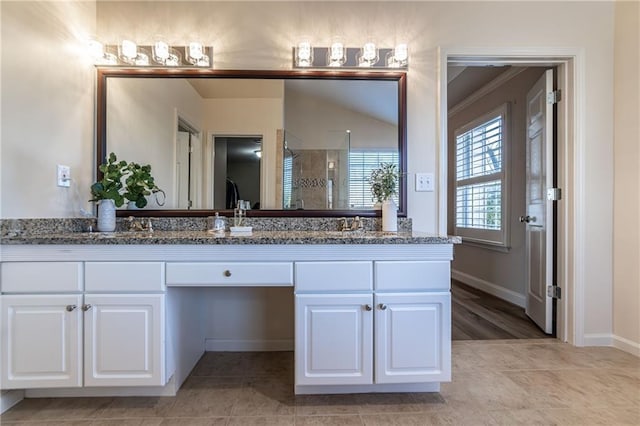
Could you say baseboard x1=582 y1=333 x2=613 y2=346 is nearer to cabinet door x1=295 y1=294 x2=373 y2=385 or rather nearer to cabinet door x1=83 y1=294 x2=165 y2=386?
cabinet door x1=295 y1=294 x2=373 y2=385

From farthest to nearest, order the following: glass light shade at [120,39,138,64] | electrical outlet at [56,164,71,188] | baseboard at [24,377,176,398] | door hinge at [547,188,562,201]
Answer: door hinge at [547,188,562,201] < glass light shade at [120,39,138,64] < electrical outlet at [56,164,71,188] < baseboard at [24,377,176,398]

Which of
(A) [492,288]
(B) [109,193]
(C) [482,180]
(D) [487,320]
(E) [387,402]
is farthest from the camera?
(C) [482,180]

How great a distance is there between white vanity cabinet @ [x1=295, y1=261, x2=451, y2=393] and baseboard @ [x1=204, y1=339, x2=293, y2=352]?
2.29ft

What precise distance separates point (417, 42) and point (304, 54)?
76 centimetres

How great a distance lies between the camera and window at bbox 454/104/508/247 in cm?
352

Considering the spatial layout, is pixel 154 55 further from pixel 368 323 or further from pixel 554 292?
pixel 554 292

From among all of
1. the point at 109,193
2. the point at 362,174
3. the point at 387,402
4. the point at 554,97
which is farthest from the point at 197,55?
the point at 554,97

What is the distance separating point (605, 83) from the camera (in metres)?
2.22

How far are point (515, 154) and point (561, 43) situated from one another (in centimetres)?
135

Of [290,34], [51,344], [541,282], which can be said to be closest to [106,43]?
[290,34]

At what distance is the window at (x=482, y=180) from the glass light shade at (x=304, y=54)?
2437 millimetres

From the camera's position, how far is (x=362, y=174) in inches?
83.4

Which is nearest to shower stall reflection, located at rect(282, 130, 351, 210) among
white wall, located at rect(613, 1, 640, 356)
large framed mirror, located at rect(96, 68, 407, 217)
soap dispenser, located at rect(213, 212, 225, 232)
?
large framed mirror, located at rect(96, 68, 407, 217)

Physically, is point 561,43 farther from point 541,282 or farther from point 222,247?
point 222,247
